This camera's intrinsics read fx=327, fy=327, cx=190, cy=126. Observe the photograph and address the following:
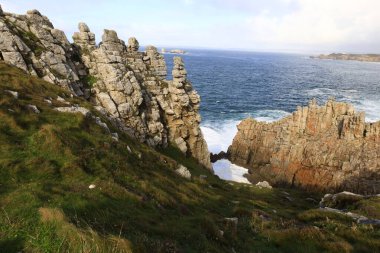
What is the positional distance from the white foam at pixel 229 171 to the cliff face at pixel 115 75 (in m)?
4.64

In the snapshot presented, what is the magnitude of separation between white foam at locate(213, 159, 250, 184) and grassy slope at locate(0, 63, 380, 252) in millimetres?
28521

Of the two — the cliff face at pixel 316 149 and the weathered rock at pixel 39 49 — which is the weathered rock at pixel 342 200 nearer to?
the cliff face at pixel 316 149

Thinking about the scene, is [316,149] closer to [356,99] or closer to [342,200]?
[342,200]

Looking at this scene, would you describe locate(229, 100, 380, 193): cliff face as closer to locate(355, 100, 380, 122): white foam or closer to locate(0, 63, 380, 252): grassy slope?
locate(0, 63, 380, 252): grassy slope

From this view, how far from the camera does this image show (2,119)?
2466 cm

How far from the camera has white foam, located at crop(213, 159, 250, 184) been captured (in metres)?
60.4

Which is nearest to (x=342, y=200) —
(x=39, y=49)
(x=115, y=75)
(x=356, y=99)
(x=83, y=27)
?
(x=115, y=75)

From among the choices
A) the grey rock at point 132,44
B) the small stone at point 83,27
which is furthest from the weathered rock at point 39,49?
the grey rock at point 132,44

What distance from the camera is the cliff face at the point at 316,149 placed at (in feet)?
174

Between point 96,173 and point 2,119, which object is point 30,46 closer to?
point 2,119

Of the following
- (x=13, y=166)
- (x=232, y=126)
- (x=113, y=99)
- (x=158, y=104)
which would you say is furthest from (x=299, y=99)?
(x=13, y=166)

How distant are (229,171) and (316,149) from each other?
16430 mm

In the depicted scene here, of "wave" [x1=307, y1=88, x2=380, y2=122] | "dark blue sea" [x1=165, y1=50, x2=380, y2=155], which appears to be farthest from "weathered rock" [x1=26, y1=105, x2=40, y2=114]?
"wave" [x1=307, y1=88, x2=380, y2=122]

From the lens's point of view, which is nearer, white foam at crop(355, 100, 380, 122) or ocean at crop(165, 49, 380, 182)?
ocean at crop(165, 49, 380, 182)
